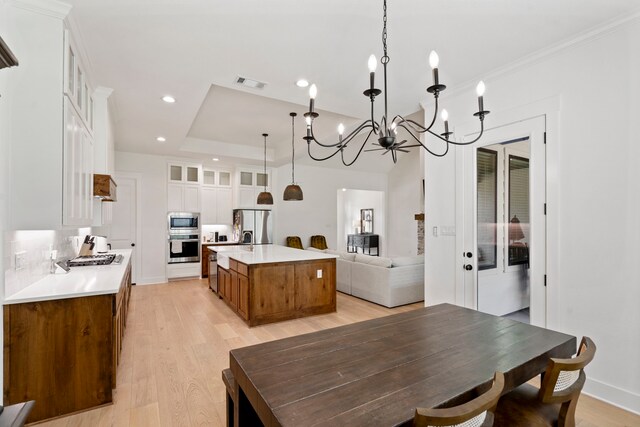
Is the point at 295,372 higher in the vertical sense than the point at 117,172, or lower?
lower

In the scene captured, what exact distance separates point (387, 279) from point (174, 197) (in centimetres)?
479

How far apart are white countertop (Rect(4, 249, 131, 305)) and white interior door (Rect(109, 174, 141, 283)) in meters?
3.40

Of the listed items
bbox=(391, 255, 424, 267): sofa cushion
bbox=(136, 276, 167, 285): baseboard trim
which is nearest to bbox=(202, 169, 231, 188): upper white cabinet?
bbox=(136, 276, 167, 285): baseboard trim

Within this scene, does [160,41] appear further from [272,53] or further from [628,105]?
[628,105]

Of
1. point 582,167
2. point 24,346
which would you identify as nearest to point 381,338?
point 582,167

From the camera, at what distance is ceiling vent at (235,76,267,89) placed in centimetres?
305

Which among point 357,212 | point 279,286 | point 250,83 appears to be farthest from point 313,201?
point 250,83

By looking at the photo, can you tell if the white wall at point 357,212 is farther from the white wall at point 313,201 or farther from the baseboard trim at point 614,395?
the baseboard trim at point 614,395

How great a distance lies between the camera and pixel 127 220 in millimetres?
6137

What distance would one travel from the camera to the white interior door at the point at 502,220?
2654mm

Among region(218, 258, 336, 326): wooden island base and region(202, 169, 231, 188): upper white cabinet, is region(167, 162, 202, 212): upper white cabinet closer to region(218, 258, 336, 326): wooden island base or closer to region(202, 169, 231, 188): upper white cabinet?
region(202, 169, 231, 188): upper white cabinet

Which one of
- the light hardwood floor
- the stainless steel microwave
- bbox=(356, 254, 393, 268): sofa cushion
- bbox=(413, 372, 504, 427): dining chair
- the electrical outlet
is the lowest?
the light hardwood floor

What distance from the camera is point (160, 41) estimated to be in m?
2.41

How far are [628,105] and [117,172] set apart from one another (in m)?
7.28
